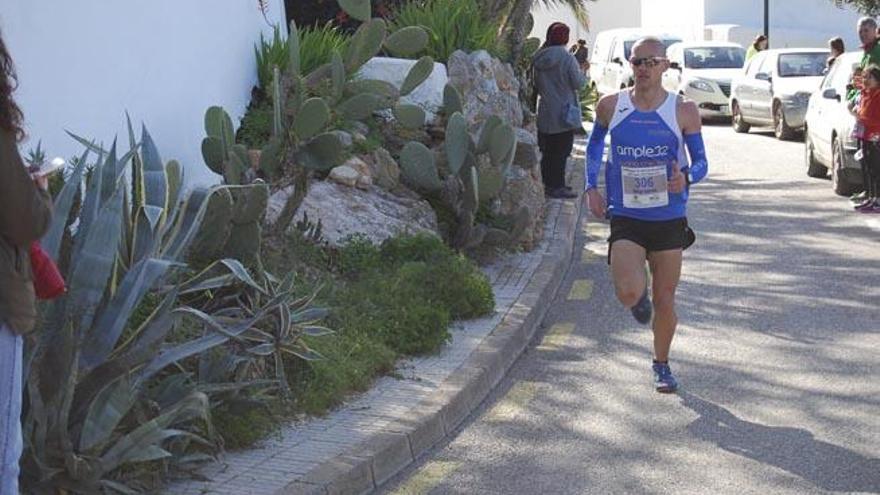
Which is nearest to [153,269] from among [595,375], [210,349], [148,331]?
[148,331]

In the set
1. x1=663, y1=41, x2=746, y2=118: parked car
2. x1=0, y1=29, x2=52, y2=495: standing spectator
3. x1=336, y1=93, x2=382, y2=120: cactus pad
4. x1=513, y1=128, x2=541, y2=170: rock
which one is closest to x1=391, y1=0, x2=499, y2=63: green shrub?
x1=513, y1=128, x2=541, y2=170: rock

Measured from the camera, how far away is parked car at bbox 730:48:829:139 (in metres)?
25.2

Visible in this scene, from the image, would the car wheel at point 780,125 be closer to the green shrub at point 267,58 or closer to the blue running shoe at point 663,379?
the green shrub at point 267,58

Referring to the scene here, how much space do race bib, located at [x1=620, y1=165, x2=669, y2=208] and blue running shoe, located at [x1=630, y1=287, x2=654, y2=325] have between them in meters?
0.52

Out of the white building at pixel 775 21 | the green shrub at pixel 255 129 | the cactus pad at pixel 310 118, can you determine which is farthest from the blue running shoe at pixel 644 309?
the white building at pixel 775 21

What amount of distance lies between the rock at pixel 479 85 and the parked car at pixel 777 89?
10.9 meters

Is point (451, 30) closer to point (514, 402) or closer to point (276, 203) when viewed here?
point (276, 203)

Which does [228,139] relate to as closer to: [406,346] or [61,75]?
[61,75]

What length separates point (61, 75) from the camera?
8.79 meters

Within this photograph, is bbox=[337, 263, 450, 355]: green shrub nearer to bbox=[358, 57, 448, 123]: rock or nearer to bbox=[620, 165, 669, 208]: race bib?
bbox=[620, 165, 669, 208]: race bib

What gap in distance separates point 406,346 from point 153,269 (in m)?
2.81

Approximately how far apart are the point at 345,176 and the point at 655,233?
12.6ft

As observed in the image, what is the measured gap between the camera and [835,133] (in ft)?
56.9

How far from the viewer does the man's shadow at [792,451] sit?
259 inches
